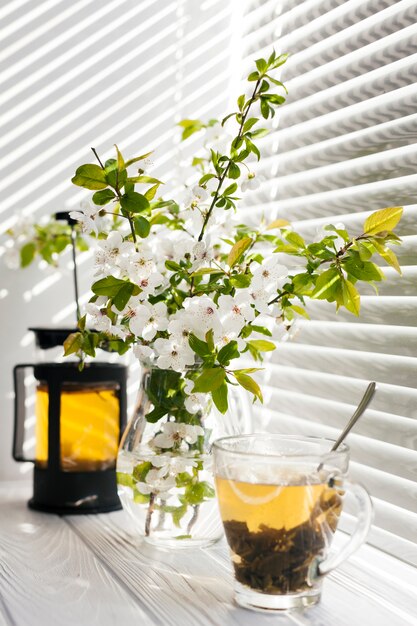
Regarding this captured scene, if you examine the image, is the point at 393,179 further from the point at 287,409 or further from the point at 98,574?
the point at 98,574

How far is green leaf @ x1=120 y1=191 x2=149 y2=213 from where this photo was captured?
90 centimetres

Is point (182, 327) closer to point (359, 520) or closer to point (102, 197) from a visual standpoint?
point (102, 197)

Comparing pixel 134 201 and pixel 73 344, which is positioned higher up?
pixel 134 201

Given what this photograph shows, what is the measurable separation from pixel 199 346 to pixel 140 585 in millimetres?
268

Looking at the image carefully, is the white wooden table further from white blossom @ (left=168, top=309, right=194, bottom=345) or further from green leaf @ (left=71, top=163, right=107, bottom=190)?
green leaf @ (left=71, top=163, right=107, bottom=190)

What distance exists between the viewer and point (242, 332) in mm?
957

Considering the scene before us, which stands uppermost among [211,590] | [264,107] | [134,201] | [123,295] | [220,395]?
[264,107]

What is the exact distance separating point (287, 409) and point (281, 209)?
0.32 meters

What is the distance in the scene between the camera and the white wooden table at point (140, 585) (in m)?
0.81

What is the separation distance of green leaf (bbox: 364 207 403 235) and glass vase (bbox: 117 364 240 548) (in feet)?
0.88

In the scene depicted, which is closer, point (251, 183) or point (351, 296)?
point (351, 296)

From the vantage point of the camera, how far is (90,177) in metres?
0.90

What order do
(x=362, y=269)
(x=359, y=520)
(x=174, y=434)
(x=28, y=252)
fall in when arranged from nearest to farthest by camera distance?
(x=359, y=520), (x=362, y=269), (x=174, y=434), (x=28, y=252)

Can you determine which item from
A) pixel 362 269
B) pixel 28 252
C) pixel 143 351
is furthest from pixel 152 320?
pixel 28 252
